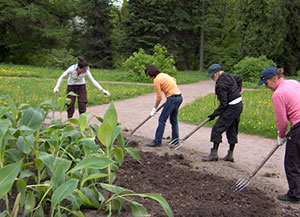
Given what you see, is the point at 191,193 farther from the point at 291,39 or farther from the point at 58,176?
the point at 291,39

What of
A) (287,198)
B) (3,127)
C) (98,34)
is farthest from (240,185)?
(98,34)

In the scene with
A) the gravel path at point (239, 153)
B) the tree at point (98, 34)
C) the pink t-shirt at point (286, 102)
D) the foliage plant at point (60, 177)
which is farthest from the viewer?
the tree at point (98, 34)

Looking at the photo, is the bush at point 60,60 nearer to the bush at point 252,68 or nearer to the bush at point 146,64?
the bush at point 146,64

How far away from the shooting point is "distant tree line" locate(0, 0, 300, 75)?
25.1 m

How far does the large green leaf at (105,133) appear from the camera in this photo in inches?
119

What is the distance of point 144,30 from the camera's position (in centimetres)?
3422

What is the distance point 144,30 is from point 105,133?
106ft

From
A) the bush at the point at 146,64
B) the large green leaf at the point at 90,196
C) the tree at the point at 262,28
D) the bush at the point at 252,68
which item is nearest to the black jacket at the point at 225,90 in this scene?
the large green leaf at the point at 90,196

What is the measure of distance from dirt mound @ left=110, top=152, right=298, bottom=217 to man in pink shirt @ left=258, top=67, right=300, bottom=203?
1.02 feet

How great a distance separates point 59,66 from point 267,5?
1665 cm

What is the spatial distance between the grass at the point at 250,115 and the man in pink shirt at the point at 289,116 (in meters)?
2.29

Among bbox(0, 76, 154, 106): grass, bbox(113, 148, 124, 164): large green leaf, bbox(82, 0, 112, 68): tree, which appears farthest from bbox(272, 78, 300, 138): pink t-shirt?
bbox(82, 0, 112, 68): tree

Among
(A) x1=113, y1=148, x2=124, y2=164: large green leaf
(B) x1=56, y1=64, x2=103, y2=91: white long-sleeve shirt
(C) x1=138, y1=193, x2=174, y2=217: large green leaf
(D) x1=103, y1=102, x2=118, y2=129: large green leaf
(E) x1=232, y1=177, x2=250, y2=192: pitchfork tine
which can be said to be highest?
(B) x1=56, y1=64, x2=103, y2=91: white long-sleeve shirt

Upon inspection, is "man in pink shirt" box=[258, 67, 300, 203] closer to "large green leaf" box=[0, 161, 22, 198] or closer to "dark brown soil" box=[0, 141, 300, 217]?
"dark brown soil" box=[0, 141, 300, 217]
